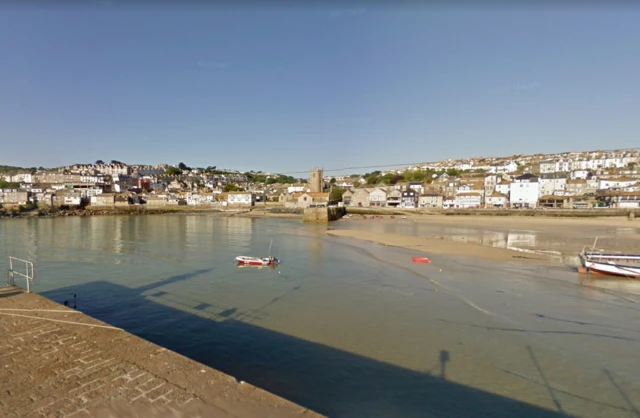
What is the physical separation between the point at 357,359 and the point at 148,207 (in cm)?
9304

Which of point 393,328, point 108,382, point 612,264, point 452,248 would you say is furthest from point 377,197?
point 108,382

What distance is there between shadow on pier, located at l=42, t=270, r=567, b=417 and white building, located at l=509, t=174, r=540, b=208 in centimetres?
8126

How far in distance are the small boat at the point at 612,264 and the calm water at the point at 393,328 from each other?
1252mm

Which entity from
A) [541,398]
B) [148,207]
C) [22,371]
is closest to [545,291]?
[541,398]

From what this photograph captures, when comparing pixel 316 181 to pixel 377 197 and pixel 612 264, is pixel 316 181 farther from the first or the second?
pixel 612 264

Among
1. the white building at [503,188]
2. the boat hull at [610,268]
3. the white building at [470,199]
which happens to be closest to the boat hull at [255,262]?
the boat hull at [610,268]

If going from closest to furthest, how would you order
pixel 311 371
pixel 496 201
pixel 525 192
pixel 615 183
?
pixel 311 371 → pixel 525 192 → pixel 496 201 → pixel 615 183

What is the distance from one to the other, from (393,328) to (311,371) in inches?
147

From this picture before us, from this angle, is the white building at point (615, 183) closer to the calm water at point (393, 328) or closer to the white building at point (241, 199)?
the calm water at point (393, 328)

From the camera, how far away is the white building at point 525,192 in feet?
246

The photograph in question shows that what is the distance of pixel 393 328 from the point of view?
10.4 metres

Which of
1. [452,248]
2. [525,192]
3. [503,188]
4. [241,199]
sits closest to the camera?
[452,248]

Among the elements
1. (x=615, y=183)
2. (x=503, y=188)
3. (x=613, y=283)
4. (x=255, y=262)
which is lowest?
(x=255, y=262)

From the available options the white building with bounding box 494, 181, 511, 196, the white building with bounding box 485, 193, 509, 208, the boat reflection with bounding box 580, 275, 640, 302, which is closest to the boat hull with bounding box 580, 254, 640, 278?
the boat reflection with bounding box 580, 275, 640, 302
